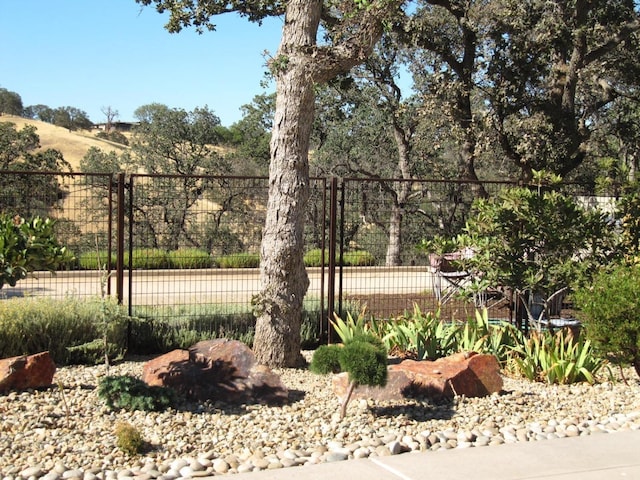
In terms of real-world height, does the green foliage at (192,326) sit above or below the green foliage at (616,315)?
below

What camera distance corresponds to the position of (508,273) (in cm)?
889

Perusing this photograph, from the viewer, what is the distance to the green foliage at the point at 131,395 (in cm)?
620

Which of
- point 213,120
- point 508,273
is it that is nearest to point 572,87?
point 508,273

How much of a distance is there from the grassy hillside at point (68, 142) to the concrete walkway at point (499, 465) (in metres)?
50.5

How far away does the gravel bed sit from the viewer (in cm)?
517

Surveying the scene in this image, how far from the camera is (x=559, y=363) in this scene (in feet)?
25.6

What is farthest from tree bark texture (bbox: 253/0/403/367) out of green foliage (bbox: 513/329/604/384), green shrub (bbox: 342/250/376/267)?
green shrub (bbox: 342/250/376/267)

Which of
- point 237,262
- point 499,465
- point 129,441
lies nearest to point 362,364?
point 499,465

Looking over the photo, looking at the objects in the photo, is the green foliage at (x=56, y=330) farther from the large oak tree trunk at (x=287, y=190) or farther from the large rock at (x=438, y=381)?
the large rock at (x=438, y=381)

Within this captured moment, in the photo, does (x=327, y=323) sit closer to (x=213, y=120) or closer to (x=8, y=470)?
(x=8, y=470)

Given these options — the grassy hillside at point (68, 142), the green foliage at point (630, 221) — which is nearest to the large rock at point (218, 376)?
the green foliage at point (630, 221)

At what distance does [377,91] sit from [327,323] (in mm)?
15300

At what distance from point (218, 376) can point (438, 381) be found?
80.7 inches

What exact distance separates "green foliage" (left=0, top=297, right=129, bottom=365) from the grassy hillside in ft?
151
